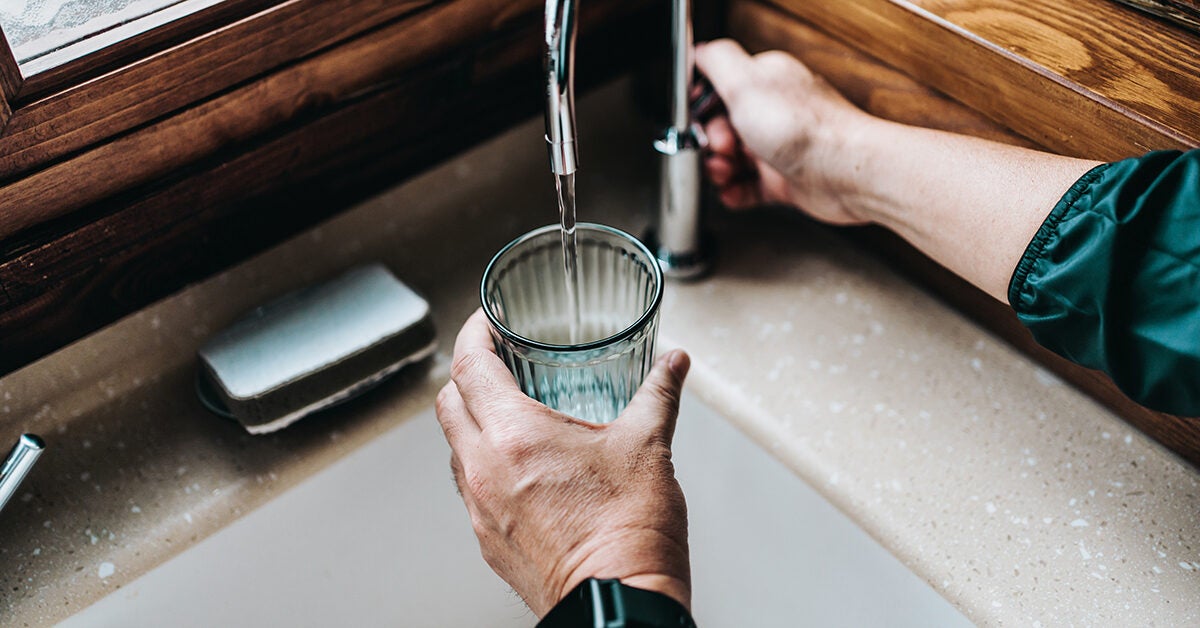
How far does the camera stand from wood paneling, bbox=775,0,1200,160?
1.92 ft

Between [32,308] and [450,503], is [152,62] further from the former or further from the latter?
[450,503]

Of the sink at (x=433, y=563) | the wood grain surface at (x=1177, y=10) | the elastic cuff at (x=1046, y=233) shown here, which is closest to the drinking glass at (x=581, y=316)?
the sink at (x=433, y=563)

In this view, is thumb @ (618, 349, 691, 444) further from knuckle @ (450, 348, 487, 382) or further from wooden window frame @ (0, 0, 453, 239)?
wooden window frame @ (0, 0, 453, 239)

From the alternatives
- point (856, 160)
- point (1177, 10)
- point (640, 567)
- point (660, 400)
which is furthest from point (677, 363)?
point (1177, 10)

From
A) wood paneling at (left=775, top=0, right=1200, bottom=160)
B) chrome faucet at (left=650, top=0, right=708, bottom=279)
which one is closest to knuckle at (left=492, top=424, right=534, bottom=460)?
chrome faucet at (left=650, top=0, right=708, bottom=279)

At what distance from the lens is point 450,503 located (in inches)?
26.5

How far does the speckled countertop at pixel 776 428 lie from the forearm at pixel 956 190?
0.10m

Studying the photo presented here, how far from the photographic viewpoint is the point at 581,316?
70 centimetres

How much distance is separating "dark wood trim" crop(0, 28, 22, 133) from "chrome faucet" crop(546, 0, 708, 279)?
302mm

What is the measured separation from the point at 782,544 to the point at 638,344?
17 centimetres

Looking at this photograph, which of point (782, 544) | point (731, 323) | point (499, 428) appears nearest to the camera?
point (499, 428)

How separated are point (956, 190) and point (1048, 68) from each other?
92mm

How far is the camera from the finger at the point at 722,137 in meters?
0.80

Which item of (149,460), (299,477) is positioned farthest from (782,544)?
(149,460)
